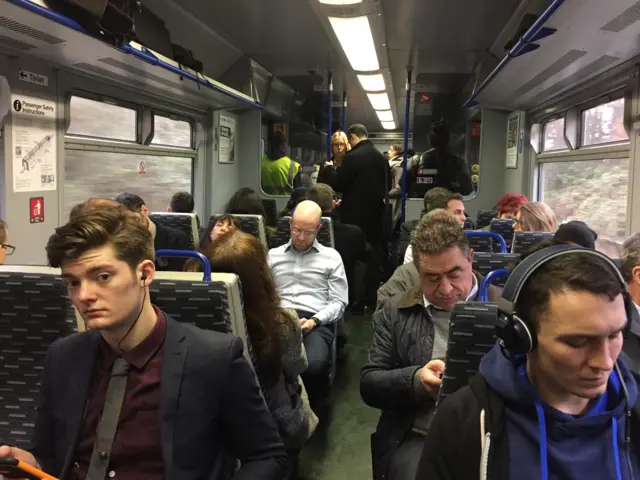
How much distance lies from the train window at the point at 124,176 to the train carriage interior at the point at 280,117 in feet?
0.07

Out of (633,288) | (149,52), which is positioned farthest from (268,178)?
(633,288)

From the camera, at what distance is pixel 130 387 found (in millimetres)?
1535

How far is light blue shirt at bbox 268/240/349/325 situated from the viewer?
3951 millimetres

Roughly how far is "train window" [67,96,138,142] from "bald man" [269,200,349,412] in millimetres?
2111

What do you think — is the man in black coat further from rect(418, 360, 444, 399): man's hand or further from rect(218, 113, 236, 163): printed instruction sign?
rect(418, 360, 444, 399): man's hand

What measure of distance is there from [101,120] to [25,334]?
338 cm

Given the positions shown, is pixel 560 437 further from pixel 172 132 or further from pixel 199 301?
pixel 172 132

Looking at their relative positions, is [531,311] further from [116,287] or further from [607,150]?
[607,150]

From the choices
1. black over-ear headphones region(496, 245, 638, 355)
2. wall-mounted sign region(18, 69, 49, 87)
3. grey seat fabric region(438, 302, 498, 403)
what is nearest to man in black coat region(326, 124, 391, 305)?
wall-mounted sign region(18, 69, 49, 87)

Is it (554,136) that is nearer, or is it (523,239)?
(523,239)

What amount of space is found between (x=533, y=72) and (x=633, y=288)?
2.91 metres

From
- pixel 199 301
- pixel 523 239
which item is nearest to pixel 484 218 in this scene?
pixel 523 239

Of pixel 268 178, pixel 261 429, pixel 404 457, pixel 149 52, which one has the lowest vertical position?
pixel 404 457

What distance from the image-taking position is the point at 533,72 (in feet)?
15.6
